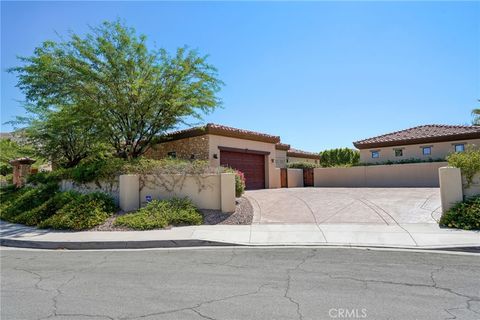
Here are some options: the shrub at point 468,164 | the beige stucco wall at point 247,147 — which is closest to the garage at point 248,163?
the beige stucco wall at point 247,147

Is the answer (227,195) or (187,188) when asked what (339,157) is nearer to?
(227,195)

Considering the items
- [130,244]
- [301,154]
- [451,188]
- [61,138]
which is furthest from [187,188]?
[301,154]

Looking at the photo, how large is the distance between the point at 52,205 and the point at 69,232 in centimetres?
328

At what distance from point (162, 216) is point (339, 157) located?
29431 millimetres

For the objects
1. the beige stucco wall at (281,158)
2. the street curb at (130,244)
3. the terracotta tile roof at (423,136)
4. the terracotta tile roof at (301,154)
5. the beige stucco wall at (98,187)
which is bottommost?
the street curb at (130,244)

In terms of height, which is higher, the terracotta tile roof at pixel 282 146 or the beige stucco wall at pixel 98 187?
the terracotta tile roof at pixel 282 146

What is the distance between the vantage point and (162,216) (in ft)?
40.6

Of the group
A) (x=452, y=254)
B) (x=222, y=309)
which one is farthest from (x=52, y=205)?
(x=452, y=254)

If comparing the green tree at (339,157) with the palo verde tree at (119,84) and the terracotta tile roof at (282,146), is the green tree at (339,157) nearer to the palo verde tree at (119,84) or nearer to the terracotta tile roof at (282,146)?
the terracotta tile roof at (282,146)

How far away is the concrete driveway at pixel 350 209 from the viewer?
1242cm

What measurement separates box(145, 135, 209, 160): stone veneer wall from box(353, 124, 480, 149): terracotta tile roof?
632 inches

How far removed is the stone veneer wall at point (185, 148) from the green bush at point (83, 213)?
7.26 metres

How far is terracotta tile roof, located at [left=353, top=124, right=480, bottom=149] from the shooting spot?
2581 centimetres

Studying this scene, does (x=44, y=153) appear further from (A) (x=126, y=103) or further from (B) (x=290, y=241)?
(B) (x=290, y=241)
